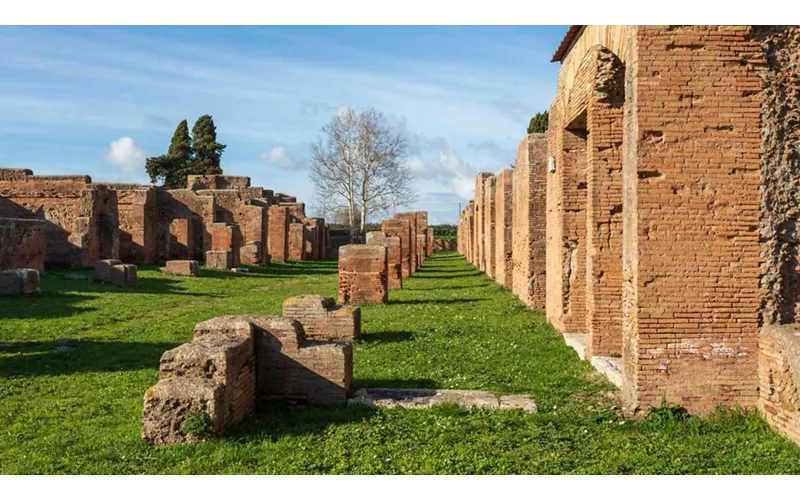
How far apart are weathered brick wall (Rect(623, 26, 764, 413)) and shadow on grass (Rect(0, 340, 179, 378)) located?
216 inches

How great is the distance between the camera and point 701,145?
21.0ft

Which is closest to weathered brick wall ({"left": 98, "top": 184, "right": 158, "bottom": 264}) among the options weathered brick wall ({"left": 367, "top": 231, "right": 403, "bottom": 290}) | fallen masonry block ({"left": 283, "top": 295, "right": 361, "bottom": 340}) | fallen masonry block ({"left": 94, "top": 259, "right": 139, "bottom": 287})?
fallen masonry block ({"left": 94, "top": 259, "right": 139, "bottom": 287})

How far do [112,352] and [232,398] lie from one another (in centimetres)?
429

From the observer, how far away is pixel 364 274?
15648mm

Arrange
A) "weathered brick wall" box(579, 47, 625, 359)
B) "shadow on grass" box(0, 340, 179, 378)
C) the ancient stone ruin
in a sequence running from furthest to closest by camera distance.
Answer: "weathered brick wall" box(579, 47, 625, 359) → "shadow on grass" box(0, 340, 179, 378) → the ancient stone ruin

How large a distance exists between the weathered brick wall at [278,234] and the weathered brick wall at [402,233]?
11240mm

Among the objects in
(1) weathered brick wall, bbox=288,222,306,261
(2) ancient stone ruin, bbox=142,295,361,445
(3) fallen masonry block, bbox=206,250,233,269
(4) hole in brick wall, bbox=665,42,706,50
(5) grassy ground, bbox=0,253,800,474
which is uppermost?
(4) hole in brick wall, bbox=665,42,706,50

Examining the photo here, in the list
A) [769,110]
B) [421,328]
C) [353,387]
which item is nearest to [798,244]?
[769,110]

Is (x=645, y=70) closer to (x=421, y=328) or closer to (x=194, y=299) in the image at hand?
(x=421, y=328)

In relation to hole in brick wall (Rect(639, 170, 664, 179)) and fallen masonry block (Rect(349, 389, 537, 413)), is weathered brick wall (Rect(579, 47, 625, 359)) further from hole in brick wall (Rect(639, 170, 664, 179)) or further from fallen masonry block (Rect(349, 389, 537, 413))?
hole in brick wall (Rect(639, 170, 664, 179))

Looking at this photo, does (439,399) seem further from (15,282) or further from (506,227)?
(506,227)

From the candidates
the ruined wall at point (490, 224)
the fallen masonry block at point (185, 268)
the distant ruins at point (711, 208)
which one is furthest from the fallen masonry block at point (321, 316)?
the fallen masonry block at point (185, 268)

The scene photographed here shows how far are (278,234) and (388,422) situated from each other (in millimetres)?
29282

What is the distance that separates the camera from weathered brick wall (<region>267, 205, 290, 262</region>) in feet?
113
